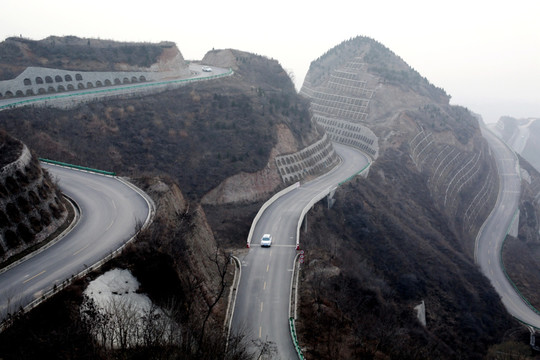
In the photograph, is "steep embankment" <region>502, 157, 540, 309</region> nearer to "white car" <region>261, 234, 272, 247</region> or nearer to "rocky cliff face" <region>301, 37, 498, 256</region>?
"rocky cliff face" <region>301, 37, 498, 256</region>

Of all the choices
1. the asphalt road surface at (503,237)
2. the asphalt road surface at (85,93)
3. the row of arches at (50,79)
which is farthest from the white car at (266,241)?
the row of arches at (50,79)

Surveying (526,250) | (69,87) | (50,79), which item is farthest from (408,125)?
(50,79)

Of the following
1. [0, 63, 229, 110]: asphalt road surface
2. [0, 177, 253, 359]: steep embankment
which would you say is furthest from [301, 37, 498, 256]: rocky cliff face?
[0, 177, 253, 359]: steep embankment

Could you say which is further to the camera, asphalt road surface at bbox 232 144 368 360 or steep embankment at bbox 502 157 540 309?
steep embankment at bbox 502 157 540 309

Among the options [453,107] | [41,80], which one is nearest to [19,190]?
[41,80]

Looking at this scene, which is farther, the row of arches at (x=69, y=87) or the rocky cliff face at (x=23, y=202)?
the row of arches at (x=69, y=87)

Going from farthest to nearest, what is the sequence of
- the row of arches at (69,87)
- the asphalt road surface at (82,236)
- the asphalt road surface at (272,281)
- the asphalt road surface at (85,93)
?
the row of arches at (69,87) < the asphalt road surface at (85,93) < the asphalt road surface at (272,281) < the asphalt road surface at (82,236)

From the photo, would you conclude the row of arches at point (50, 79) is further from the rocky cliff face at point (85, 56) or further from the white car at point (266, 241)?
the white car at point (266, 241)
